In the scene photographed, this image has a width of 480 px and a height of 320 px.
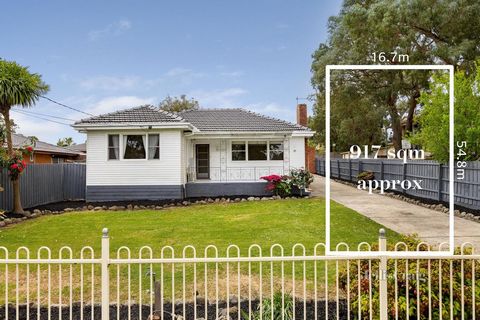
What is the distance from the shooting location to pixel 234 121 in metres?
21.8

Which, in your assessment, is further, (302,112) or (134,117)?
(302,112)

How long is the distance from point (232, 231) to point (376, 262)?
6118mm

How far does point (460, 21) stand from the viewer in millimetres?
22594

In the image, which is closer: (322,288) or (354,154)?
(354,154)

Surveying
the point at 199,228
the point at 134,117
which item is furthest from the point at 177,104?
the point at 199,228

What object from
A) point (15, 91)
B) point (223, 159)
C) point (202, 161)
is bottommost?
point (202, 161)

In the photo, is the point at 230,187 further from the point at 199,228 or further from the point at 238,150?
the point at 199,228

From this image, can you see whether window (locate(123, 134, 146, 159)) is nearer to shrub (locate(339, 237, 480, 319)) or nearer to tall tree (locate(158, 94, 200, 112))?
shrub (locate(339, 237, 480, 319))

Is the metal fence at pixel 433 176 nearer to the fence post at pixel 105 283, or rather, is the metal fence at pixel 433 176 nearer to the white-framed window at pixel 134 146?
the white-framed window at pixel 134 146

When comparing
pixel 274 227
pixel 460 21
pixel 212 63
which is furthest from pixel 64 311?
pixel 460 21

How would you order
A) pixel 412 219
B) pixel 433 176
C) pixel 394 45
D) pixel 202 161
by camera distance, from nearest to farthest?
pixel 412 219
pixel 433 176
pixel 202 161
pixel 394 45

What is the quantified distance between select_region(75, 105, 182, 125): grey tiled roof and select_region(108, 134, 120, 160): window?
0.78m

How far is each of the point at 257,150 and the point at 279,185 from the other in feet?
9.67

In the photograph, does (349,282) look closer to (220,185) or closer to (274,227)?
(274,227)
